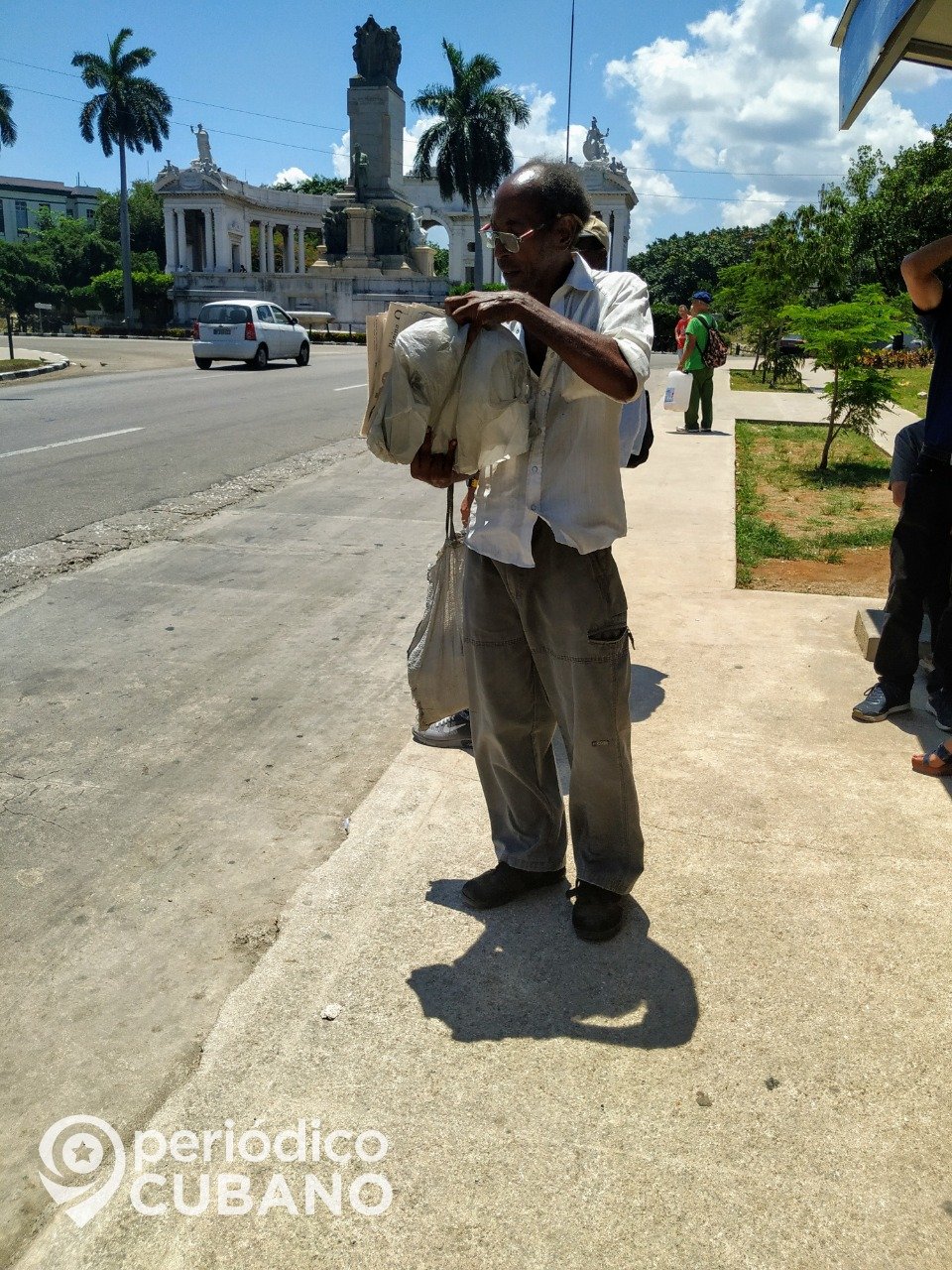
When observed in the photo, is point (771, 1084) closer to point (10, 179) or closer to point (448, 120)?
point (448, 120)

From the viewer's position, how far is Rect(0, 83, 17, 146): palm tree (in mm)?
66312

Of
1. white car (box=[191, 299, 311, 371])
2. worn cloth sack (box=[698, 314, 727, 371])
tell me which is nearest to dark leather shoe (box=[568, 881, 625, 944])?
worn cloth sack (box=[698, 314, 727, 371])

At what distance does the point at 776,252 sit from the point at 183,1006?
20841mm

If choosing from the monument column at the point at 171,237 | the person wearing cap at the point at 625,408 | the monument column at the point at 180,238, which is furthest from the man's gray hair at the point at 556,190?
the monument column at the point at 180,238

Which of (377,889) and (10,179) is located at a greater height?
(10,179)

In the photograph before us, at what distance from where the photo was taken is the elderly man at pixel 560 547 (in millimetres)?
2490

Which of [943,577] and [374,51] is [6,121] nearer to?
[374,51]

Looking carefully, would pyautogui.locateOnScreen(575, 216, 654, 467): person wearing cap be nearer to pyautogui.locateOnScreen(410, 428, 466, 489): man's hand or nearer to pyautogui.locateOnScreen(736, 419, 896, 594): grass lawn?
pyautogui.locateOnScreen(410, 428, 466, 489): man's hand

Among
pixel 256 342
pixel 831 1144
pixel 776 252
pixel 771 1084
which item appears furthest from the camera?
pixel 256 342

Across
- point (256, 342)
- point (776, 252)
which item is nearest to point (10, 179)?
point (256, 342)

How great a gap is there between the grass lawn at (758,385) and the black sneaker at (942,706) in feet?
59.6

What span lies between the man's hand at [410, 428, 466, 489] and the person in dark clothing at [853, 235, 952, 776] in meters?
2.30

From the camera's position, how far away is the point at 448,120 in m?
63.1

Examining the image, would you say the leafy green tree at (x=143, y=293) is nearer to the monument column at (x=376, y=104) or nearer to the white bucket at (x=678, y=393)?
the monument column at (x=376, y=104)
